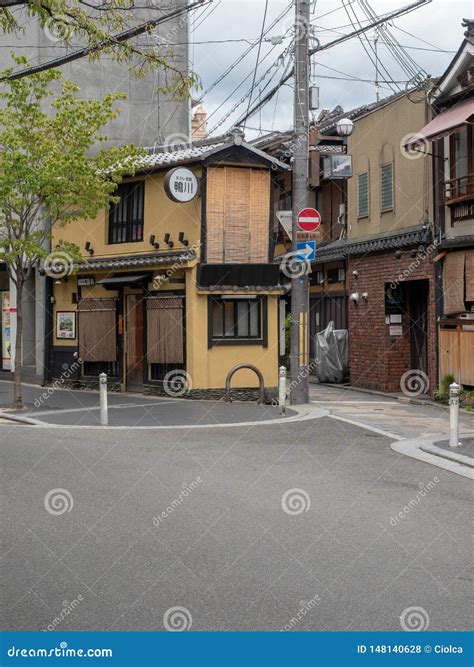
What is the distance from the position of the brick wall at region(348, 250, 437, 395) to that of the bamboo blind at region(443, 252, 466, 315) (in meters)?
1.09

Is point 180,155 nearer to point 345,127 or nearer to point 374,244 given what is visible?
point 345,127

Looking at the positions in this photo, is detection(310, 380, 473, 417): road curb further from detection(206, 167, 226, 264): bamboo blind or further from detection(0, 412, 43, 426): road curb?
detection(0, 412, 43, 426): road curb

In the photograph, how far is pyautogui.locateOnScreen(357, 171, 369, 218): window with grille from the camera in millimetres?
25344

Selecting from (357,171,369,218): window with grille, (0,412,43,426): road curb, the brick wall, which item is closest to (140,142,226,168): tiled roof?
(357,171,369,218): window with grille

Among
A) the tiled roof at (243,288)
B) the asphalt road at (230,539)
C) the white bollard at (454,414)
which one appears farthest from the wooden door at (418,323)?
the asphalt road at (230,539)

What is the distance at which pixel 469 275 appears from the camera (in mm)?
19766

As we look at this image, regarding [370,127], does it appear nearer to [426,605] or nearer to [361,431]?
[361,431]

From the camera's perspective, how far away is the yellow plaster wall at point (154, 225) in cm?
2166

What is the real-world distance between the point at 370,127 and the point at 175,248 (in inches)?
287

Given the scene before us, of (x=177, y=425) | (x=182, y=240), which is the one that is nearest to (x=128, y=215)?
(x=182, y=240)

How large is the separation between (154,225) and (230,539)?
15.7m

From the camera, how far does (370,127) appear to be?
2500 centimetres

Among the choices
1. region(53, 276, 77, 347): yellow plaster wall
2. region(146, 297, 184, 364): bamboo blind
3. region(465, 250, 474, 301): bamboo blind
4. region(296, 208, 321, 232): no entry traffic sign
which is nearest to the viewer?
region(296, 208, 321, 232): no entry traffic sign

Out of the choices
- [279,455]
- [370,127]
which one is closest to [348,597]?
[279,455]
